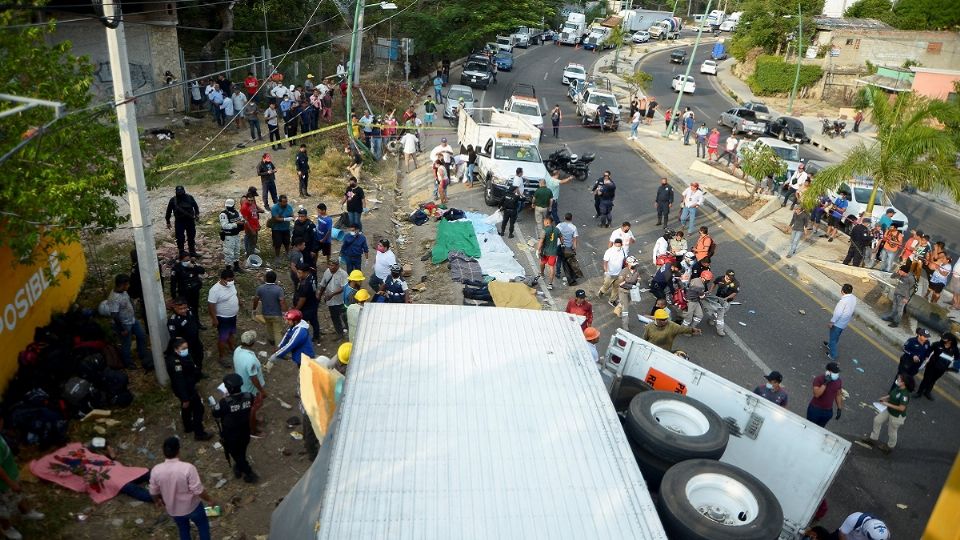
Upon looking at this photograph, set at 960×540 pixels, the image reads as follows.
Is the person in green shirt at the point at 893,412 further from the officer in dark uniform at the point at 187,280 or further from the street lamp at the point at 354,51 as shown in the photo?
the street lamp at the point at 354,51

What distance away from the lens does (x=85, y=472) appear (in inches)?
311

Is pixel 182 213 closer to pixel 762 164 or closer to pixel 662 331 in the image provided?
pixel 662 331

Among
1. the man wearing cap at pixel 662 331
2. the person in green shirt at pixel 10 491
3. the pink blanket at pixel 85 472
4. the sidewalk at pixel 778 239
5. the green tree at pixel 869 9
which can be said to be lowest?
the sidewalk at pixel 778 239

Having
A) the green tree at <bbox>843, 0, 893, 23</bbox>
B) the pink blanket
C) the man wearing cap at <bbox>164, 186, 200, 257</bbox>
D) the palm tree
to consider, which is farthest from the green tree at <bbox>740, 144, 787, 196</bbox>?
the green tree at <bbox>843, 0, 893, 23</bbox>

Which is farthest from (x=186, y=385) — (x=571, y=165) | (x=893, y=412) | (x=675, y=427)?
(x=571, y=165)

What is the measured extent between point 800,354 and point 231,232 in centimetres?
1111

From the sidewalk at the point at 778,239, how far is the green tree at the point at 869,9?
34.7 meters

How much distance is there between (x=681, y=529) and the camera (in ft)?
18.3

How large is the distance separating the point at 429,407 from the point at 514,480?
3.63 ft

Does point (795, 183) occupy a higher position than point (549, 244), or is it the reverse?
point (549, 244)

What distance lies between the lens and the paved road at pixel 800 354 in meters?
9.07

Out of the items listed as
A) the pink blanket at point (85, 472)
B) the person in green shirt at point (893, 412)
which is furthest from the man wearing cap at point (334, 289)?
the person in green shirt at point (893, 412)

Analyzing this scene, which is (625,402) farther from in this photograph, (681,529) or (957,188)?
(957,188)

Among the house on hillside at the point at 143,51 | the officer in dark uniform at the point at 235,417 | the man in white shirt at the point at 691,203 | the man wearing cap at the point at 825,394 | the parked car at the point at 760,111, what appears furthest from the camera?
the parked car at the point at 760,111
